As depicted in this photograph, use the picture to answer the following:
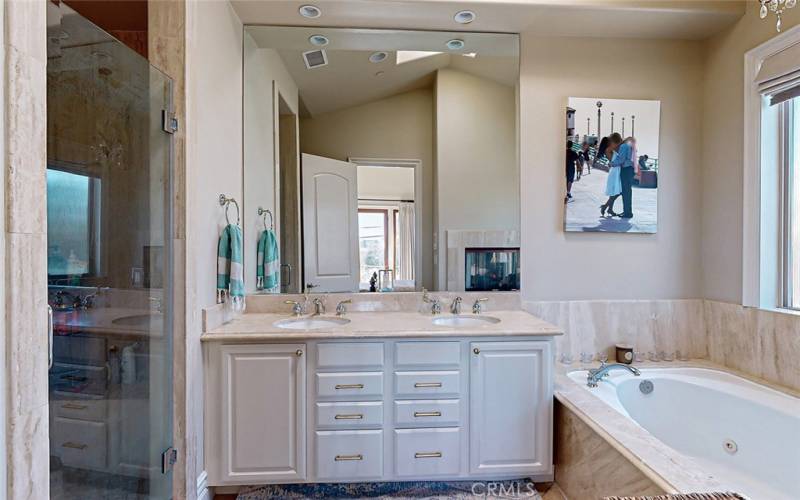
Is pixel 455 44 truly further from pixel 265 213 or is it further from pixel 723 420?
pixel 723 420

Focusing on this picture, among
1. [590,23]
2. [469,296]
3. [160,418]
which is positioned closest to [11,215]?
[160,418]

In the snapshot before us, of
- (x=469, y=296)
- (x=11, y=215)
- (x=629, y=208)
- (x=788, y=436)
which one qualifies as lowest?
Result: (x=788, y=436)

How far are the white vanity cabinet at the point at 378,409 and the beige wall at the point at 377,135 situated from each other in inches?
Answer: 27.1

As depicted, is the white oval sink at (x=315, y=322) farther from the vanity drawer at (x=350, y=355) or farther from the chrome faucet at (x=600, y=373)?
the chrome faucet at (x=600, y=373)

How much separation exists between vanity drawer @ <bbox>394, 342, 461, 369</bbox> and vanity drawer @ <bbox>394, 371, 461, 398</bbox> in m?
0.04

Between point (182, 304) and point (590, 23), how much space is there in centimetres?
279

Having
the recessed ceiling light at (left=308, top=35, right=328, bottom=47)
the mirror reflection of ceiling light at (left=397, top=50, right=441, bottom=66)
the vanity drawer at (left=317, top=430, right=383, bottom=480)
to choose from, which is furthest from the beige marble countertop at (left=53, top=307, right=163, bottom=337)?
the mirror reflection of ceiling light at (left=397, top=50, right=441, bottom=66)

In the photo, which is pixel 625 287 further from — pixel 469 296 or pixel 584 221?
pixel 469 296

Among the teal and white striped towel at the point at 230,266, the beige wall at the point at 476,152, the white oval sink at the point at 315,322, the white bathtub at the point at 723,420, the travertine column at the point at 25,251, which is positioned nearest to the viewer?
the travertine column at the point at 25,251

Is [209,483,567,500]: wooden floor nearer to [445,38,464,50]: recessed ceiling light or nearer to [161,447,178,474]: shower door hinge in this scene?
[161,447,178,474]: shower door hinge

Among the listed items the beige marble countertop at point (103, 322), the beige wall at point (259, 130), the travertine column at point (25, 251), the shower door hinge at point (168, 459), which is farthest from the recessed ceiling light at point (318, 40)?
the shower door hinge at point (168, 459)

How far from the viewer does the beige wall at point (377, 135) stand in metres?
2.43

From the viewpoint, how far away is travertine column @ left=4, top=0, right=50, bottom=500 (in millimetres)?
873

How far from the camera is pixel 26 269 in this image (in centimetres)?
90
